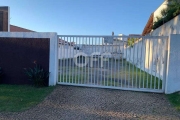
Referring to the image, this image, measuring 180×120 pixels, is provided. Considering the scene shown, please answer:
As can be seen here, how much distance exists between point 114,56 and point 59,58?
8.97 ft

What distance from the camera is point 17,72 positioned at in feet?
26.8

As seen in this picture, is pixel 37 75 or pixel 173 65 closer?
pixel 173 65

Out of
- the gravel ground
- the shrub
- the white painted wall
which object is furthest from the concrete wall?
the shrub

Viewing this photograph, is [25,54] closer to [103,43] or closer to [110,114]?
[103,43]

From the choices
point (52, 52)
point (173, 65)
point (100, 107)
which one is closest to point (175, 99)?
point (173, 65)

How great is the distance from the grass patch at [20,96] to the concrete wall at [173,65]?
506 centimetres

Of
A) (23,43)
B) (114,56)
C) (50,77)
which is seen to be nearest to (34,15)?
(23,43)

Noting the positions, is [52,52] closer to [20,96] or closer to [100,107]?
[20,96]

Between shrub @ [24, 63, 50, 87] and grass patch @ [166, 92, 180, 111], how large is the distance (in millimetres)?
5423

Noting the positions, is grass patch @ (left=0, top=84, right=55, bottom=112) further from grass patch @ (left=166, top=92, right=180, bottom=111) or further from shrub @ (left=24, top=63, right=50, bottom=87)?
grass patch @ (left=166, top=92, right=180, bottom=111)

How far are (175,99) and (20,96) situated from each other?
19.5ft

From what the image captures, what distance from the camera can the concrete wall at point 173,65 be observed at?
6477 mm

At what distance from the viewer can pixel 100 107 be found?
5387 mm

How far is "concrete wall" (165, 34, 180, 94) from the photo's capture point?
6477 millimetres
